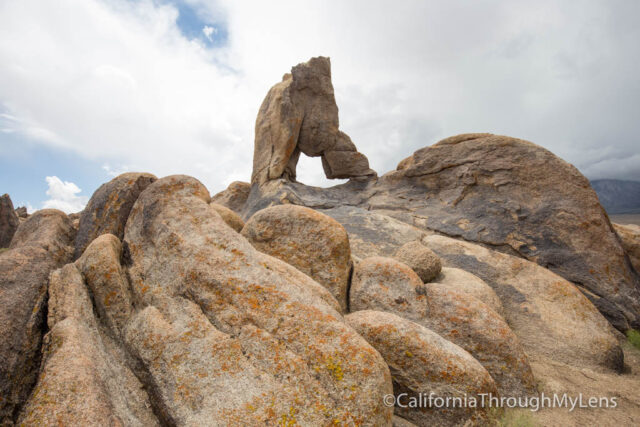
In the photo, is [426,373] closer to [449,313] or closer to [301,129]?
[449,313]

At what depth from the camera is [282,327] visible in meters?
4.22

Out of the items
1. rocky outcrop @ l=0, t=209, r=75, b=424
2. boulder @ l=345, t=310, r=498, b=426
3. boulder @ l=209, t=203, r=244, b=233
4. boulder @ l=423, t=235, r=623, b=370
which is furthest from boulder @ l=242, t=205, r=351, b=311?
boulder @ l=423, t=235, r=623, b=370

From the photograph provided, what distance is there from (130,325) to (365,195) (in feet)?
40.7

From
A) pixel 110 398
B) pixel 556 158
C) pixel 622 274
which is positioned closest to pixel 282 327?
pixel 110 398

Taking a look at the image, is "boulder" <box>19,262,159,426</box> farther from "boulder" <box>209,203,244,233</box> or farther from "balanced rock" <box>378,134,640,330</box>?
"balanced rock" <box>378,134,640,330</box>

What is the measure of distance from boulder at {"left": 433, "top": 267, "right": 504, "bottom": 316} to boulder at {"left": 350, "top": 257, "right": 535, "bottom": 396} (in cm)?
96

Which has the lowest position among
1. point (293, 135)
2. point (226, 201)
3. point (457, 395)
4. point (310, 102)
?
point (457, 395)

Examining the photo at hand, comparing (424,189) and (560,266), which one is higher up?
(424,189)

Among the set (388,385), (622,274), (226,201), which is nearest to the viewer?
(388,385)

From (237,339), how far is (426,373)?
2778 millimetres

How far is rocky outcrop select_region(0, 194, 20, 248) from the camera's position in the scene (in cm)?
1585

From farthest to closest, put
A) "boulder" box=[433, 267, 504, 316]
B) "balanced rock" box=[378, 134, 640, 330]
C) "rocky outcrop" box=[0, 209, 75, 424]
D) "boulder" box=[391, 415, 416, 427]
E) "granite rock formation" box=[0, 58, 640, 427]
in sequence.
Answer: "balanced rock" box=[378, 134, 640, 330] → "boulder" box=[433, 267, 504, 316] → "boulder" box=[391, 415, 416, 427] → "rocky outcrop" box=[0, 209, 75, 424] → "granite rock formation" box=[0, 58, 640, 427]

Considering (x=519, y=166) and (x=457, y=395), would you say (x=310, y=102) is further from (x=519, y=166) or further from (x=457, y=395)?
(x=457, y=395)

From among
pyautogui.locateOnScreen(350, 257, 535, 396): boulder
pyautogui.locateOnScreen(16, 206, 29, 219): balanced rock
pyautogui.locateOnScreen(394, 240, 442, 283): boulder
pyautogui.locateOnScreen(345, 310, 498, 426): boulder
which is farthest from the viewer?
pyautogui.locateOnScreen(16, 206, 29, 219): balanced rock
